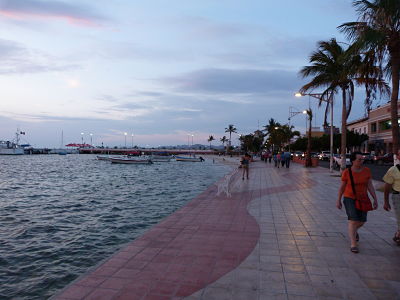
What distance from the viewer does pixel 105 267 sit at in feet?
16.3

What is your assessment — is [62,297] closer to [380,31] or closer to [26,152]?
[380,31]

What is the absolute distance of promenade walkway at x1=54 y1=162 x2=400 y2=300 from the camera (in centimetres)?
411

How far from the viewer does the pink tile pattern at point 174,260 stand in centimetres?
416

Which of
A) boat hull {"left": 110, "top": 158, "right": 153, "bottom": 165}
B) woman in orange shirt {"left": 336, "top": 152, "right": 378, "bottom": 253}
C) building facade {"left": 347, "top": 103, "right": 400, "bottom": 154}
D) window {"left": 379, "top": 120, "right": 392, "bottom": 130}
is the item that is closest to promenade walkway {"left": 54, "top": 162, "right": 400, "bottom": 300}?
woman in orange shirt {"left": 336, "top": 152, "right": 378, "bottom": 253}

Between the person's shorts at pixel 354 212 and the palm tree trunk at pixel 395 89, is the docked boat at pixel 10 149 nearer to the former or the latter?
the palm tree trunk at pixel 395 89

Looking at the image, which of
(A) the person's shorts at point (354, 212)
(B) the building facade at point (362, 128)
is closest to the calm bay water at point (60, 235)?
(A) the person's shorts at point (354, 212)

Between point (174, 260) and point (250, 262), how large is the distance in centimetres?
123

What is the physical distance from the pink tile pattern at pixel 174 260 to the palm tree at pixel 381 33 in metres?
6.87

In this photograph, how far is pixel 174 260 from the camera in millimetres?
5238

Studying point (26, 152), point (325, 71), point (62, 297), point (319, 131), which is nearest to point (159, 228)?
point (62, 297)

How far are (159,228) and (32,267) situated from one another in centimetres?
275

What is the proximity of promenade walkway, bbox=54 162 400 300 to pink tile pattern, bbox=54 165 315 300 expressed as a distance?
0.04 feet

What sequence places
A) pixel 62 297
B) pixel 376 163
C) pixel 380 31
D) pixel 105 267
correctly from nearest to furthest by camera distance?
pixel 62 297 < pixel 105 267 < pixel 380 31 < pixel 376 163

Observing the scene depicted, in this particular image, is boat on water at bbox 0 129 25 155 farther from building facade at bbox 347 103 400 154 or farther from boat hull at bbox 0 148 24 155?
building facade at bbox 347 103 400 154
